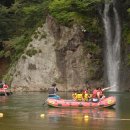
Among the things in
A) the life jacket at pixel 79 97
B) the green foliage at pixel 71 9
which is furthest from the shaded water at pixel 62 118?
the green foliage at pixel 71 9

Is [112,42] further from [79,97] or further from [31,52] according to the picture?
[79,97]

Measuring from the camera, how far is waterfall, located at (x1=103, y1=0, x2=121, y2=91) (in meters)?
47.3

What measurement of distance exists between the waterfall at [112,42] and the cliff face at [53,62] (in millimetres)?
2400

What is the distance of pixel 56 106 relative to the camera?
28234 millimetres

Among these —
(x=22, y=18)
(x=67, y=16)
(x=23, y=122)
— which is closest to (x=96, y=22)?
(x=67, y=16)

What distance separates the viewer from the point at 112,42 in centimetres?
4878

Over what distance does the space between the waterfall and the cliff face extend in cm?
240

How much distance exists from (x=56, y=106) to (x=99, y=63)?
20.3 m

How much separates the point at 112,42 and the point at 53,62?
22.0ft

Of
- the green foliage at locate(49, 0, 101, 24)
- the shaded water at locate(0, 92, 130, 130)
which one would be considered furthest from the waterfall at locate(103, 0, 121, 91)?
the shaded water at locate(0, 92, 130, 130)

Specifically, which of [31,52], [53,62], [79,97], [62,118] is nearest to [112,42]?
[53,62]

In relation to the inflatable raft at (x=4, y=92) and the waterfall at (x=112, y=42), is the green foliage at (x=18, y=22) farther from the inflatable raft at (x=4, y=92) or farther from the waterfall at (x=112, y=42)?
the inflatable raft at (x=4, y=92)

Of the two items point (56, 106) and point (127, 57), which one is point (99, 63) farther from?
point (56, 106)

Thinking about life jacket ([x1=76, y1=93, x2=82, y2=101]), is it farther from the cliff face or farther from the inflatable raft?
the cliff face
